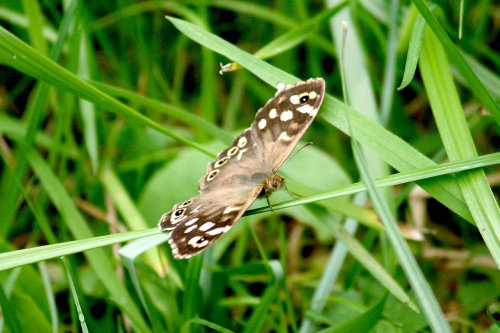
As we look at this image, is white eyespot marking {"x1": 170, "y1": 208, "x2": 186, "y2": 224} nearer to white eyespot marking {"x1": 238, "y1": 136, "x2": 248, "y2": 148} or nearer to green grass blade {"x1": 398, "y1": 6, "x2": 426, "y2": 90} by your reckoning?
white eyespot marking {"x1": 238, "y1": 136, "x2": 248, "y2": 148}

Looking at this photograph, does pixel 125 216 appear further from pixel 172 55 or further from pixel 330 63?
pixel 330 63

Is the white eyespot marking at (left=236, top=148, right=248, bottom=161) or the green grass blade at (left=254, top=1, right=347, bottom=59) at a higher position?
the green grass blade at (left=254, top=1, right=347, bottom=59)

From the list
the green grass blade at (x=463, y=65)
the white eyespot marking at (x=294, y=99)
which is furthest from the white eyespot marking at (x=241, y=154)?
the green grass blade at (x=463, y=65)

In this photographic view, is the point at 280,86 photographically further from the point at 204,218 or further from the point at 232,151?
the point at 204,218

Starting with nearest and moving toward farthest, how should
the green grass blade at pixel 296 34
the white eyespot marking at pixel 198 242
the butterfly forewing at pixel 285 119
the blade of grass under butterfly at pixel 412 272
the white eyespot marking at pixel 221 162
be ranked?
the blade of grass under butterfly at pixel 412 272, the white eyespot marking at pixel 198 242, the butterfly forewing at pixel 285 119, the white eyespot marking at pixel 221 162, the green grass blade at pixel 296 34

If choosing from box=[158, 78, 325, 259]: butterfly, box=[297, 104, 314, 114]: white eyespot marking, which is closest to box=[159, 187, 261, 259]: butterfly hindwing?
box=[158, 78, 325, 259]: butterfly

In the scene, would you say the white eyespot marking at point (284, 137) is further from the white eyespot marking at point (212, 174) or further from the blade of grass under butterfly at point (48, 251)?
the blade of grass under butterfly at point (48, 251)

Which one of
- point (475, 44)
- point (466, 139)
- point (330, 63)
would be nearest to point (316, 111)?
point (466, 139)

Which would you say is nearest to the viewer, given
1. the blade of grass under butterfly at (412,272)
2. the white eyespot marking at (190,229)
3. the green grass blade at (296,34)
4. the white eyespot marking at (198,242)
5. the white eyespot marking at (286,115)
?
the blade of grass under butterfly at (412,272)
